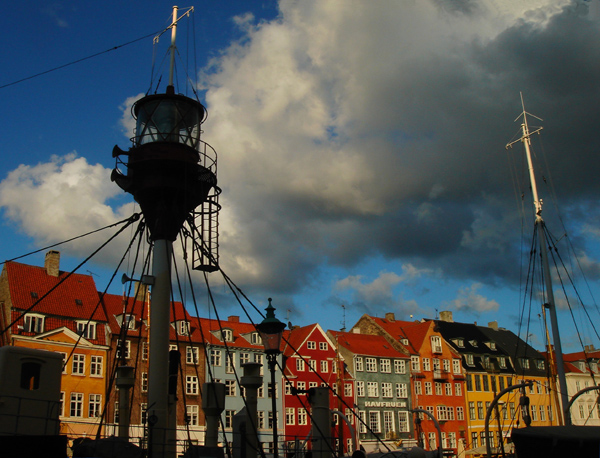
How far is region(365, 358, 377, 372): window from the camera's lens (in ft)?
214

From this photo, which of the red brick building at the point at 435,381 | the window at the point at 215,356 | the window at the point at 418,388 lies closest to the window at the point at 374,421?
the red brick building at the point at 435,381

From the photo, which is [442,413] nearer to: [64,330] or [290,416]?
[290,416]

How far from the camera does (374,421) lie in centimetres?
6309

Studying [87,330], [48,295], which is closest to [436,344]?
[87,330]

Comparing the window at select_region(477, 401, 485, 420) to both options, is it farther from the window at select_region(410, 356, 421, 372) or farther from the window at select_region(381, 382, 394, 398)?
the window at select_region(381, 382, 394, 398)

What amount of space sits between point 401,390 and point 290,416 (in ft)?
52.1

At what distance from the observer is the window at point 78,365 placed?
45.1 meters

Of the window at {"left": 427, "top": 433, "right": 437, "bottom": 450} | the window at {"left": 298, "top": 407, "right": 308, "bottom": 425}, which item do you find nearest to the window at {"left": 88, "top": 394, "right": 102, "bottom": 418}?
the window at {"left": 298, "top": 407, "right": 308, "bottom": 425}

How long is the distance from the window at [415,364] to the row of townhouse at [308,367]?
122mm

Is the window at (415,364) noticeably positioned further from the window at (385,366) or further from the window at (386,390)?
the window at (386,390)

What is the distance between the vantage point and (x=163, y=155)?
19250 mm

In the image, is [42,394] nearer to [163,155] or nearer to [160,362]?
[160,362]

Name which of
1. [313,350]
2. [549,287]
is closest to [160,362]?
[549,287]

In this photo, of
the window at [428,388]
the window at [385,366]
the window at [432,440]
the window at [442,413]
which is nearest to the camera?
the window at [432,440]
